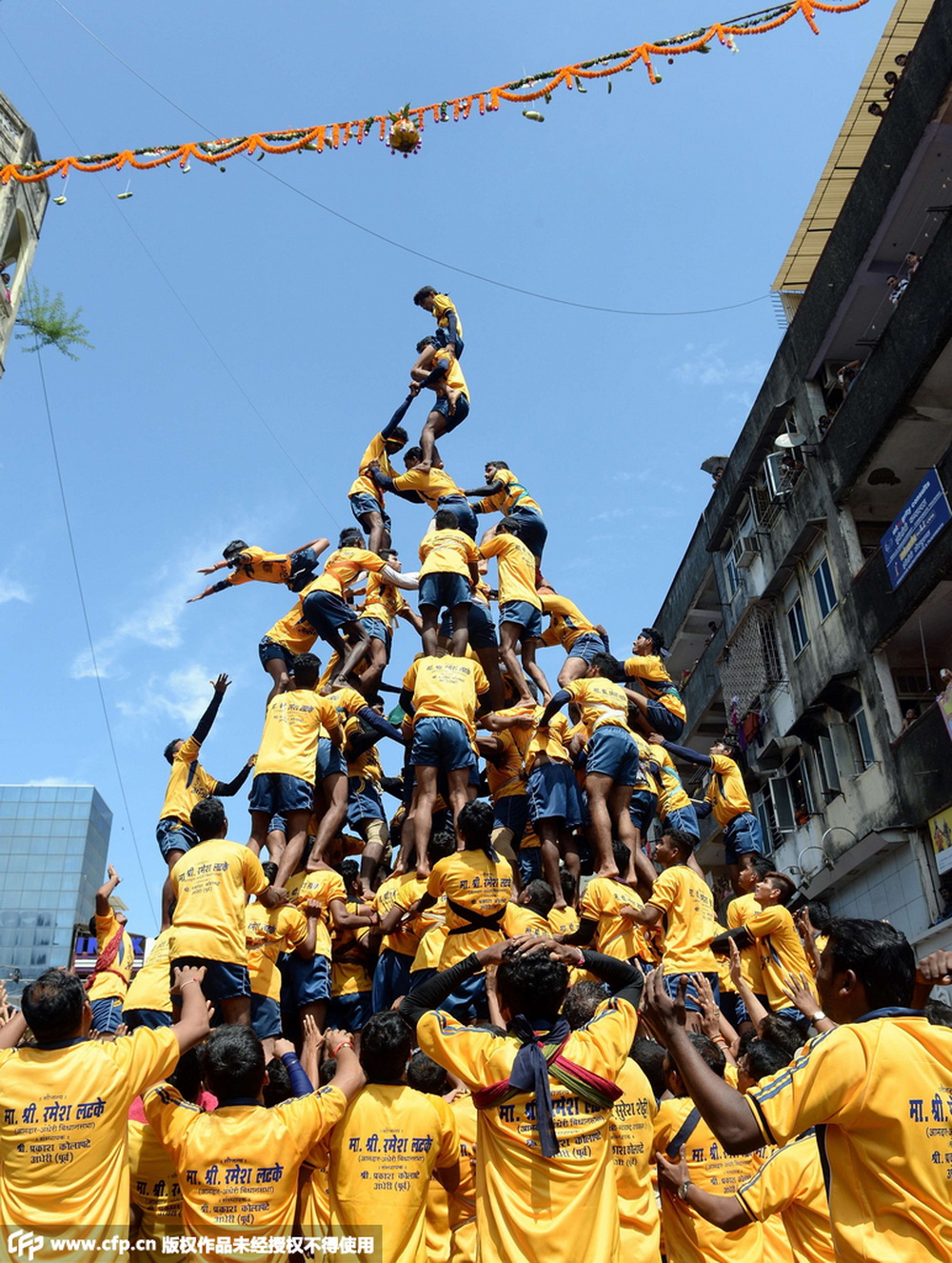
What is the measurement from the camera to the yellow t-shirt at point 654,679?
37.2 feet

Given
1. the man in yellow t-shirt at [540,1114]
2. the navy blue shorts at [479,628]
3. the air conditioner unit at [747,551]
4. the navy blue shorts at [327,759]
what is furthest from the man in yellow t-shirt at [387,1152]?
the air conditioner unit at [747,551]

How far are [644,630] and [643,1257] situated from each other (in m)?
8.13

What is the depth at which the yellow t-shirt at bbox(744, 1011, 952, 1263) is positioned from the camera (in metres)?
2.53

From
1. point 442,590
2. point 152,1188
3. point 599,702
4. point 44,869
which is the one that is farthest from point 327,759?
point 44,869

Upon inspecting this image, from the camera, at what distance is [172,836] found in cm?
988

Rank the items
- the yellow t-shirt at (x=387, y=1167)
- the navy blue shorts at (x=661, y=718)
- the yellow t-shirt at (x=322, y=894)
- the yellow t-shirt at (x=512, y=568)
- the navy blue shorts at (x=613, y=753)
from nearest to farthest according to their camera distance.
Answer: the yellow t-shirt at (x=387, y=1167) → the yellow t-shirt at (x=322, y=894) → the navy blue shorts at (x=613, y=753) → the yellow t-shirt at (x=512, y=568) → the navy blue shorts at (x=661, y=718)

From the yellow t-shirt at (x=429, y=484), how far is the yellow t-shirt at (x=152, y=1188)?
9.11 m

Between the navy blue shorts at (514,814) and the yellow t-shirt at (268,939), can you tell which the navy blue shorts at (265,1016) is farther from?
the navy blue shorts at (514,814)

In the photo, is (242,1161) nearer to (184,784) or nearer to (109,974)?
(109,974)

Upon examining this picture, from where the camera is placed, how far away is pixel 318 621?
10.4 metres

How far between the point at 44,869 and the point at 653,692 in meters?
88.5

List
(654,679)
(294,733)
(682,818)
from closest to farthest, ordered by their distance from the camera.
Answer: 1. (294,733)
2. (682,818)
3. (654,679)

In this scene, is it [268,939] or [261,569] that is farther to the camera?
[261,569]

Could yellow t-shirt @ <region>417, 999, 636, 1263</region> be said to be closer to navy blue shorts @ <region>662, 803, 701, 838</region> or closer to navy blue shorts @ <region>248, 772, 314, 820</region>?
navy blue shorts @ <region>248, 772, 314, 820</region>
